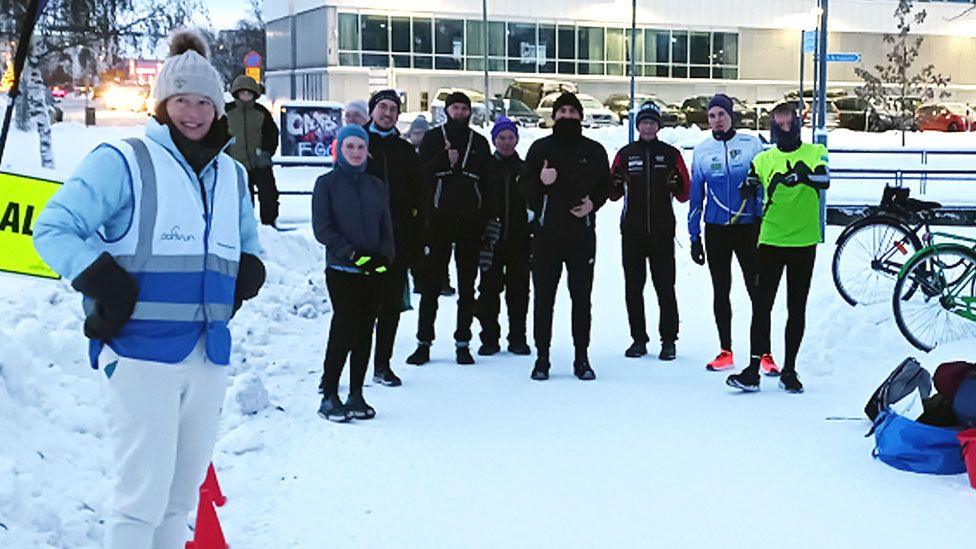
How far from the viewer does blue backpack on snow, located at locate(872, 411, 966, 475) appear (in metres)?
6.13

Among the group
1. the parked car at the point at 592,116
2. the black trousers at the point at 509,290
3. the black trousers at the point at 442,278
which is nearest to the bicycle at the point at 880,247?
the black trousers at the point at 509,290

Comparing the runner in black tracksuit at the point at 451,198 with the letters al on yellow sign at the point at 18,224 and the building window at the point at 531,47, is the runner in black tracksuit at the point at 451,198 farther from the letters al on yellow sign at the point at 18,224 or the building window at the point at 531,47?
the building window at the point at 531,47

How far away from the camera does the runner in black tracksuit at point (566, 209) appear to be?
28.2ft

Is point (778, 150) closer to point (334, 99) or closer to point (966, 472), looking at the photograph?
point (966, 472)

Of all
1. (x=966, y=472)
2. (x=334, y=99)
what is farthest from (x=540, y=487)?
(x=334, y=99)

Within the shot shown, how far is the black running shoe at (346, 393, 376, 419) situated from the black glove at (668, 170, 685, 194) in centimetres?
336

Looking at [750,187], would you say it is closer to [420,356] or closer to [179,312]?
[420,356]

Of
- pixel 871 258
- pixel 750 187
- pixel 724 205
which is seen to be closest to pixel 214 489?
pixel 750 187

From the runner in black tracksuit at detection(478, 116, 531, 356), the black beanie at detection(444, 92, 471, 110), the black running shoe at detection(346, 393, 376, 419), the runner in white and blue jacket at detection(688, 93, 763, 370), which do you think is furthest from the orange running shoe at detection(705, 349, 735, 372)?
the black running shoe at detection(346, 393, 376, 419)

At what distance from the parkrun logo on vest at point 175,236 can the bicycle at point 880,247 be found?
7813mm

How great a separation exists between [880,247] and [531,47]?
51.7 m

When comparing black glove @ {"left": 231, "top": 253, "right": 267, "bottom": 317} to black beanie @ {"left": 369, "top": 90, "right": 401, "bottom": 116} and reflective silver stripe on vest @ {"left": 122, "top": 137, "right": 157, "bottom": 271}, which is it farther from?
black beanie @ {"left": 369, "top": 90, "right": 401, "bottom": 116}

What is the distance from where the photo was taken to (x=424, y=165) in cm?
916

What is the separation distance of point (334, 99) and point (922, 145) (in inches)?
1183
